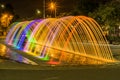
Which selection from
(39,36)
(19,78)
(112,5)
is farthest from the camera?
(112,5)

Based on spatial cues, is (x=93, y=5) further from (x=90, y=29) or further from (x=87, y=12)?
(x=90, y=29)

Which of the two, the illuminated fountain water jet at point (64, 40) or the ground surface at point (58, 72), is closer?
the ground surface at point (58, 72)

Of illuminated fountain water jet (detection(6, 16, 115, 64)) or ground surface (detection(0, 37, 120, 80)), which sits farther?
illuminated fountain water jet (detection(6, 16, 115, 64))

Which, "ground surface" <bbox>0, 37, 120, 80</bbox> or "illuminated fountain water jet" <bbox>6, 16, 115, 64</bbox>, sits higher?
"illuminated fountain water jet" <bbox>6, 16, 115, 64</bbox>

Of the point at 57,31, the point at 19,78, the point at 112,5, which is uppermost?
the point at 112,5

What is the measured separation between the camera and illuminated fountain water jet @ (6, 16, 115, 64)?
2241 centimetres

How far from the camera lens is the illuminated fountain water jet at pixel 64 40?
2241 cm

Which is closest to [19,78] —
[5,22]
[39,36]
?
[39,36]

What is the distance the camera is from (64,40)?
33500 millimetres

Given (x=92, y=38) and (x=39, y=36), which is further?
(x=39, y=36)

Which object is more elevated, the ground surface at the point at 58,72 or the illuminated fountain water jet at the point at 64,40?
the illuminated fountain water jet at the point at 64,40

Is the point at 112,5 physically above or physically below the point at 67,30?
above

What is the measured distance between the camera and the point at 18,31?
41219 millimetres

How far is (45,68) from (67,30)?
15.9 meters
